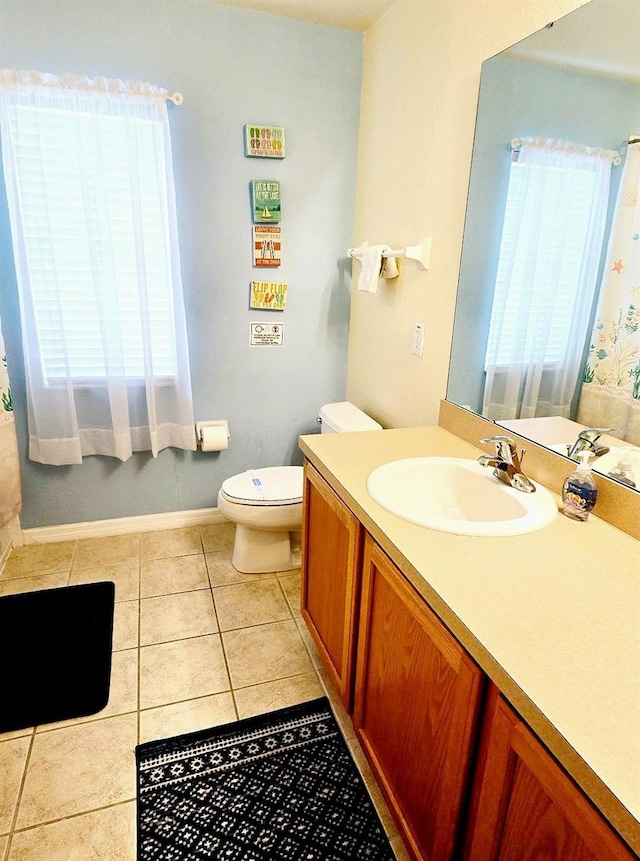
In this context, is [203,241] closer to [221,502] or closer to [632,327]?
[221,502]

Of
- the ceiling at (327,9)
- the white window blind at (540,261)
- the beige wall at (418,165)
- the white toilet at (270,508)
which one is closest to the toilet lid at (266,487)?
the white toilet at (270,508)

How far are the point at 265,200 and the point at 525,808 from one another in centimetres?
242

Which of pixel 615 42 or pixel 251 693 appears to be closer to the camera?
pixel 615 42

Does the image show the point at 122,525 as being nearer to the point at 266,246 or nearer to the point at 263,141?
the point at 266,246

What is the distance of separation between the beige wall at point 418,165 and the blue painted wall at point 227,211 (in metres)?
0.20

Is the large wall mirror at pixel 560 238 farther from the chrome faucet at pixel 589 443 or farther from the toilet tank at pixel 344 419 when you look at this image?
the toilet tank at pixel 344 419

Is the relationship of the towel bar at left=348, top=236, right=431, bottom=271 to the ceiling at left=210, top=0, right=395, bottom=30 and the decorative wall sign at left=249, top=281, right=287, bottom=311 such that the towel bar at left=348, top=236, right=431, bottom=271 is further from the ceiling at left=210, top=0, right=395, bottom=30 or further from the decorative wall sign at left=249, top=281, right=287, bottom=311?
the ceiling at left=210, top=0, right=395, bottom=30

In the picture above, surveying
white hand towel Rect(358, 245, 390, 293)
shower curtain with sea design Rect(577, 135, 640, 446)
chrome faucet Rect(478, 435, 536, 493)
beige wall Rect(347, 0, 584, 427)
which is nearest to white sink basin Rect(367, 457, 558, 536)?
chrome faucet Rect(478, 435, 536, 493)

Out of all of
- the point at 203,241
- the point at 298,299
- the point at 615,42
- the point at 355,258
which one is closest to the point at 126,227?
the point at 203,241

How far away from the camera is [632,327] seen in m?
1.15

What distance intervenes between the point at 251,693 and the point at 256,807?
0.38 m

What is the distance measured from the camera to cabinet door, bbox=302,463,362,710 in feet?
4.37

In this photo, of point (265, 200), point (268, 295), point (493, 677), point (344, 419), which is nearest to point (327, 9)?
point (265, 200)

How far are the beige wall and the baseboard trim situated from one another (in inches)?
45.2
